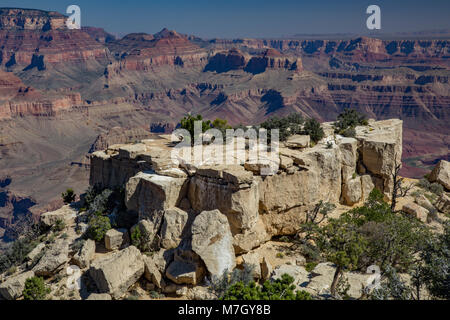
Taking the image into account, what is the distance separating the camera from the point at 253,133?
32.6 metres

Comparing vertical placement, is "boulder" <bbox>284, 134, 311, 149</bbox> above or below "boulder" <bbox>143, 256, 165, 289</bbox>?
above

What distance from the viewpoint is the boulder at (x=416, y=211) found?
30.3m

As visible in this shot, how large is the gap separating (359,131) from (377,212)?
478 inches

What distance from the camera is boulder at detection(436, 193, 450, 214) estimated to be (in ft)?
112

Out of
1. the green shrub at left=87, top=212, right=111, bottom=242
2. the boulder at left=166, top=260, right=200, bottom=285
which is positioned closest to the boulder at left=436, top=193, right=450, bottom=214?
the boulder at left=166, top=260, right=200, bottom=285

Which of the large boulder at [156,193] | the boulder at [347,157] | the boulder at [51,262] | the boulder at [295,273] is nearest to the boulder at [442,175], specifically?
the boulder at [347,157]

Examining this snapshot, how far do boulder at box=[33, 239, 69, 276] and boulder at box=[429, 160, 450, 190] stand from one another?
3747 centimetres

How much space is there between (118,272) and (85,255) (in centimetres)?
396

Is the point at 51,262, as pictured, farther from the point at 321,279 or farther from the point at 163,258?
the point at 321,279

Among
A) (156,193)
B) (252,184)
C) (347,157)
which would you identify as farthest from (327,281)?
(347,157)

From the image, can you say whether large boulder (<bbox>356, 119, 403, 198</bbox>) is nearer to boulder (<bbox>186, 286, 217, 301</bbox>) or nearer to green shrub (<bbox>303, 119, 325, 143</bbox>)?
green shrub (<bbox>303, 119, 325, 143</bbox>)

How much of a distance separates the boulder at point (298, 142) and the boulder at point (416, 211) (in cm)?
1070
